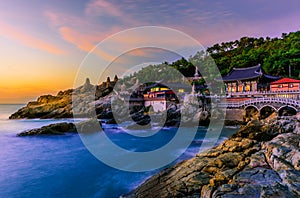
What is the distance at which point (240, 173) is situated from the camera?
694cm

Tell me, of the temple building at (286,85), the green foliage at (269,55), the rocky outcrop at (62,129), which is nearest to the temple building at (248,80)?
the temple building at (286,85)

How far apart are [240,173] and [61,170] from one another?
454 inches

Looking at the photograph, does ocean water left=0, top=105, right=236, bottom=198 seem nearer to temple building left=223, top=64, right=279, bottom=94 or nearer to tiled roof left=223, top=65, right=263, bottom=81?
temple building left=223, top=64, right=279, bottom=94

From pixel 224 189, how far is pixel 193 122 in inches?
881

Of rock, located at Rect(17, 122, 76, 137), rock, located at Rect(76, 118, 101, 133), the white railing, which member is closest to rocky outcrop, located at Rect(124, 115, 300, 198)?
the white railing

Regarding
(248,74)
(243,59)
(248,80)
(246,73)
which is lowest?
(248,80)

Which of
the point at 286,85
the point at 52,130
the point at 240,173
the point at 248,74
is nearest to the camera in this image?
the point at 240,173

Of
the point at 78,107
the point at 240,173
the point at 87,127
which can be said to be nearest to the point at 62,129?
the point at 87,127

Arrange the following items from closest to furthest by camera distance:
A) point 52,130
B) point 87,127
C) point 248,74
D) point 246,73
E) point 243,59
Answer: point 52,130 < point 87,127 < point 248,74 < point 246,73 < point 243,59

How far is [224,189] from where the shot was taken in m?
5.99

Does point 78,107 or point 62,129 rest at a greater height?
point 78,107

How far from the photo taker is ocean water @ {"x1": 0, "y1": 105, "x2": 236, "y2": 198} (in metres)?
10.5

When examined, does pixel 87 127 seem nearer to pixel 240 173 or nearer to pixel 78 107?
pixel 78 107

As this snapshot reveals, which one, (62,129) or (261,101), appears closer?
(62,129)
